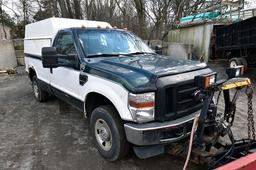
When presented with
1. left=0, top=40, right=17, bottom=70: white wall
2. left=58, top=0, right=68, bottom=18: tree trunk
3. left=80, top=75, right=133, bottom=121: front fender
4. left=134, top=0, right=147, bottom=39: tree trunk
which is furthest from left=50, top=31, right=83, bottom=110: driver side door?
left=58, top=0, right=68, bottom=18: tree trunk

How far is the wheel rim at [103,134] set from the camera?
327cm

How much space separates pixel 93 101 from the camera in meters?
3.68

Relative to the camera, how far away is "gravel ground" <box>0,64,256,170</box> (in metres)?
3.38

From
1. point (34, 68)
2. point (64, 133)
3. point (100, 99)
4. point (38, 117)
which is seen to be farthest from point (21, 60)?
point (100, 99)

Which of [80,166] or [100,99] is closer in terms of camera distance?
[80,166]

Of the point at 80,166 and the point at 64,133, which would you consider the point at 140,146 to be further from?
the point at 64,133

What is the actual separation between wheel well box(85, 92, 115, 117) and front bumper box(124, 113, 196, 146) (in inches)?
31.4

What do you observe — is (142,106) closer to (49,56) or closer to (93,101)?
(93,101)

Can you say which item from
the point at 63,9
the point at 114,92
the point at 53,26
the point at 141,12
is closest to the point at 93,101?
the point at 114,92

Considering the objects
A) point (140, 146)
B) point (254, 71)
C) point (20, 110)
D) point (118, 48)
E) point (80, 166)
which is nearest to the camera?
point (140, 146)

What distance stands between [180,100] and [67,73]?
7.16ft

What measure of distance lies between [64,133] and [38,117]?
125 centimetres

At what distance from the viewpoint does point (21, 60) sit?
47.8 feet

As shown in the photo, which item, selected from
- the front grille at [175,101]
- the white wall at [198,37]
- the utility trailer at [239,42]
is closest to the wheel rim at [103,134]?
the front grille at [175,101]
